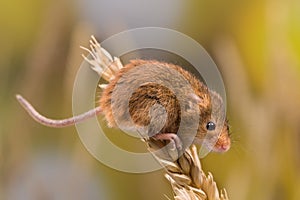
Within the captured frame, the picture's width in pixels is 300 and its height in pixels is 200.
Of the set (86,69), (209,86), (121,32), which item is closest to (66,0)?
(121,32)

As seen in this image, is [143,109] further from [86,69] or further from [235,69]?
[235,69]

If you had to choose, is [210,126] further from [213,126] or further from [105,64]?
[105,64]

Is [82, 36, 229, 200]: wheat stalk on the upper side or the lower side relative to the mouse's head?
lower

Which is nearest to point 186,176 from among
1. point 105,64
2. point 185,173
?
point 185,173

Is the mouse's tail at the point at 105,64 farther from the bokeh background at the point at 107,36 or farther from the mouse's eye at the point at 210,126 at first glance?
the bokeh background at the point at 107,36

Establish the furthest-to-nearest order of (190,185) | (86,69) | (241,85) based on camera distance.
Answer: (241,85)
(86,69)
(190,185)

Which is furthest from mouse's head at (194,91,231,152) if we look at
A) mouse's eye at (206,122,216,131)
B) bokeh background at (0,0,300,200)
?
bokeh background at (0,0,300,200)

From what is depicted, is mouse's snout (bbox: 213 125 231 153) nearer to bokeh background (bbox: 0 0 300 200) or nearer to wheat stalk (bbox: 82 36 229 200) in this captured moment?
wheat stalk (bbox: 82 36 229 200)
